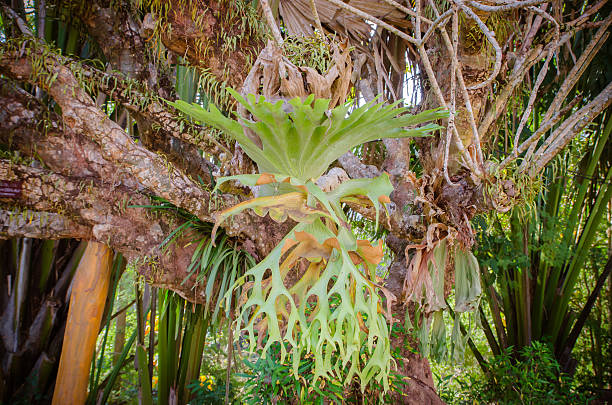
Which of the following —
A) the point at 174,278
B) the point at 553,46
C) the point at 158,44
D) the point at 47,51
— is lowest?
the point at 174,278

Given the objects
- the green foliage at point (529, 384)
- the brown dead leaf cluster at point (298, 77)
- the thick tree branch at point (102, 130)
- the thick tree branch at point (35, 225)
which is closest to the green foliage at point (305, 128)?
the brown dead leaf cluster at point (298, 77)

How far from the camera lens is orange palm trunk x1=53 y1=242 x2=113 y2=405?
196 cm

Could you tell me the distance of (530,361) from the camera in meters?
2.10

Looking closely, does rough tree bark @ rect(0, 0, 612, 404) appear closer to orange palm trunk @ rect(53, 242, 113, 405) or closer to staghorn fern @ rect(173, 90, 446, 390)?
orange palm trunk @ rect(53, 242, 113, 405)

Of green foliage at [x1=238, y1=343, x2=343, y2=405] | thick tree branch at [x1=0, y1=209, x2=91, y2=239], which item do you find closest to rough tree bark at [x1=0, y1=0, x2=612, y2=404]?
thick tree branch at [x1=0, y1=209, x2=91, y2=239]

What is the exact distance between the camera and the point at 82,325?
6.55 feet

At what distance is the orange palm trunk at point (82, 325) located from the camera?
1964 mm

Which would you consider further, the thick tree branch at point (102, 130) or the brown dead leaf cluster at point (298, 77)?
the thick tree branch at point (102, 130)

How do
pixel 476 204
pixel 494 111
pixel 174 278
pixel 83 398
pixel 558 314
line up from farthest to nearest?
pixel 558 314, pixel 83 398, pixel 174 278, pixel 494 111, pixel 476 204

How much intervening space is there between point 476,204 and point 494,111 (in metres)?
0.41

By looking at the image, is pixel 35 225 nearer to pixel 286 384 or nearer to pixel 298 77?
pixel 286 384

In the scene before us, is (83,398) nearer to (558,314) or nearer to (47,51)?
(47,51)

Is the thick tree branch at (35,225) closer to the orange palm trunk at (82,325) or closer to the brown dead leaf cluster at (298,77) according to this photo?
the orange palm trunk at (82,325)

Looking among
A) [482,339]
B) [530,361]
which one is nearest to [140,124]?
[530,361]
